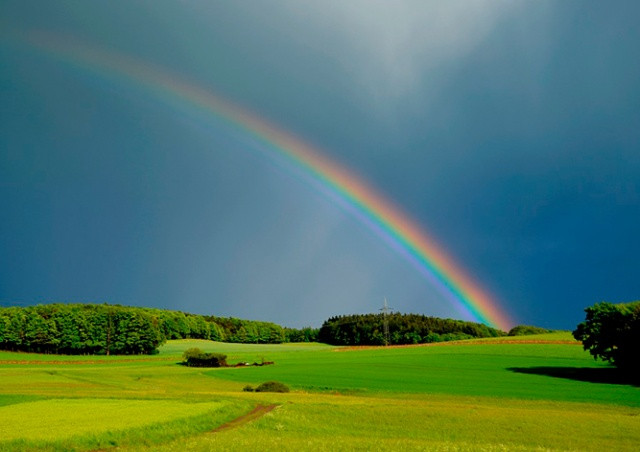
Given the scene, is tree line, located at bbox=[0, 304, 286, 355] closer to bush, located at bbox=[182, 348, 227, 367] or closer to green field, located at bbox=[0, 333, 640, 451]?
bush, located at bbox=[182, 348, 227, 367]

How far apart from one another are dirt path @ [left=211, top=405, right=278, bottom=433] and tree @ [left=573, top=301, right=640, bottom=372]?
56.3m

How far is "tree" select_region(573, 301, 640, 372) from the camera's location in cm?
7088

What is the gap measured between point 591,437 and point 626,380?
47555mm

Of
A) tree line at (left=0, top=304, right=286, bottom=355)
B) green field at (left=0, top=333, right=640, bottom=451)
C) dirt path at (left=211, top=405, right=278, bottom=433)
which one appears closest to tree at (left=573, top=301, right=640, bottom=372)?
green field at (left=0, top=333, right=640, bottom=451)

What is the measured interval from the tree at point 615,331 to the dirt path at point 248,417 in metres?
56.3

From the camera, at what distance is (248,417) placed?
1441 inches

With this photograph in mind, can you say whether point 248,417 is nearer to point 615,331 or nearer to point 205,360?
point 615,331

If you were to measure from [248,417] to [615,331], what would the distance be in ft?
201

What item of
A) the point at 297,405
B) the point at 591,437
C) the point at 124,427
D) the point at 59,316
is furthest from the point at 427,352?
the point at 59,316

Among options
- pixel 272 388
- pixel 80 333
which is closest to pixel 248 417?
pixel 272 388

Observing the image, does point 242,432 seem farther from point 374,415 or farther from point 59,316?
point 59,316

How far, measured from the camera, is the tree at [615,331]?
70875 mm

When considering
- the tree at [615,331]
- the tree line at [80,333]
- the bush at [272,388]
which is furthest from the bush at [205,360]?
the tree at [615,331]

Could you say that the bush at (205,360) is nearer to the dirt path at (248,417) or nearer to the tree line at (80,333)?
the tree line at (80,333)
